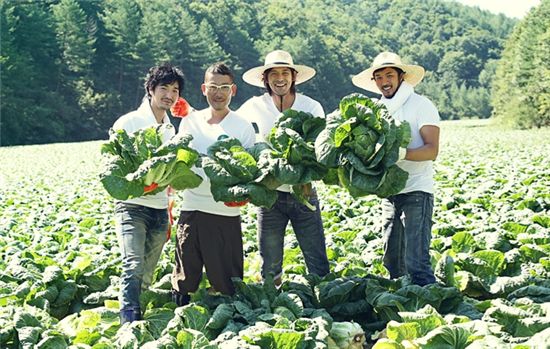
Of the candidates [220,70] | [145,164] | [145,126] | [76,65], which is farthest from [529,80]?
[145,164]

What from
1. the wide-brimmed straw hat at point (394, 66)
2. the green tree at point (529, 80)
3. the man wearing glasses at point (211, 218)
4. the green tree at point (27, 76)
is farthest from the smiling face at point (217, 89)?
the green tree at point (27, 76)

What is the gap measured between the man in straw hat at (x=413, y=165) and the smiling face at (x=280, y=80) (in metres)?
0.69

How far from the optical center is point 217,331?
4637 mm

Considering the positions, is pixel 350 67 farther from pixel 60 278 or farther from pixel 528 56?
pixel 60 278

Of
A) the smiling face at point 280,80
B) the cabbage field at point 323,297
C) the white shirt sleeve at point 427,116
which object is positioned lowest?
the cabbage field at point 323,297

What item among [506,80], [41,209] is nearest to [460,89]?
[506,80]

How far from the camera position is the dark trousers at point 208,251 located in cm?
510

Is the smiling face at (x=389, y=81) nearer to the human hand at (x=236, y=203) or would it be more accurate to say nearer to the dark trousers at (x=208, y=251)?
the human hand at (x=236, y=203)

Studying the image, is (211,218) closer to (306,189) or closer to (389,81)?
(306,189)

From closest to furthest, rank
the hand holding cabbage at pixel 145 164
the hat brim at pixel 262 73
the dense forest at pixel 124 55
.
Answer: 1. the hand holding cabbage at pixel 145 164
2. the hat brim at pixel 262 73
3. the dense forest at pixel 124 55

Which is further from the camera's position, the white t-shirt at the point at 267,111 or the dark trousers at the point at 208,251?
the white t-shirt at the point at 267,111

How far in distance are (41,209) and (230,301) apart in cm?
859

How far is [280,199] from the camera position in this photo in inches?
210

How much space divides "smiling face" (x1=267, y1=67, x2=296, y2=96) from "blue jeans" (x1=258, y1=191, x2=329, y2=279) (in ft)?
2.64
